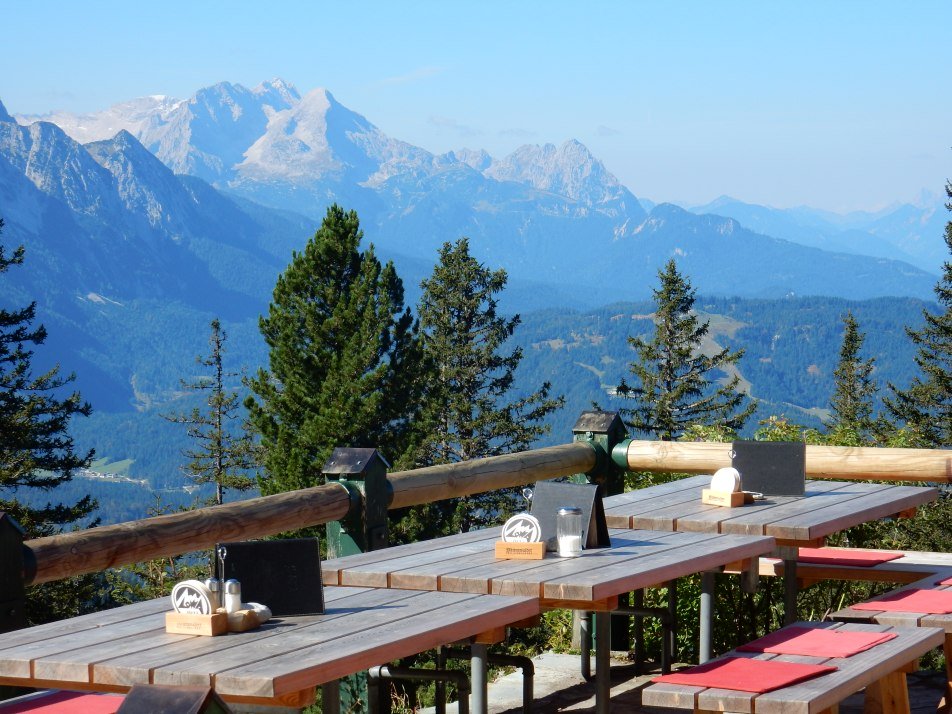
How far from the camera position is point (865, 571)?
4.52m

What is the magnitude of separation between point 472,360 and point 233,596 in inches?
1723

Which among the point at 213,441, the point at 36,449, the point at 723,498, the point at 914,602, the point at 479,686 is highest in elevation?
the point at 723,498

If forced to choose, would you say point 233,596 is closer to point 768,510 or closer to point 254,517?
point 254,517

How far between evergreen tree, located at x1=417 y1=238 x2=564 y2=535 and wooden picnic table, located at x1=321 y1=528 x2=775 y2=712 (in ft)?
127

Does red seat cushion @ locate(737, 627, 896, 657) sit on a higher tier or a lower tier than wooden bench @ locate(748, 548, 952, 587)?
higher

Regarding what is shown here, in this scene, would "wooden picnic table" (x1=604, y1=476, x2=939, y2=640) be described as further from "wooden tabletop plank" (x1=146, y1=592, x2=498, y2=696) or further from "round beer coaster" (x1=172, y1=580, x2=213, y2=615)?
"round beer coaster" (x1=172, y1=580, x2=213, y2=615)

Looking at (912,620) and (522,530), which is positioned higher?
(522,530)

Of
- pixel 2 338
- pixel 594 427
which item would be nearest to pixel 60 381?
pixel 2 338

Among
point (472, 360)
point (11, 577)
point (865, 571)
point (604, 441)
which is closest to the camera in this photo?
point (11, 577)

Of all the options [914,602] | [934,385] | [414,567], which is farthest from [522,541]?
[934,385]

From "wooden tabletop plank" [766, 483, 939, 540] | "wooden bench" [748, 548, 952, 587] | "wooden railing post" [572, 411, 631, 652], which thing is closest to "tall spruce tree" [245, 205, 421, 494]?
"wooden railing post" [572, 411, 631, 652]

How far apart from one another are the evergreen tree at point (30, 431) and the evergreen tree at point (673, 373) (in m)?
22.0

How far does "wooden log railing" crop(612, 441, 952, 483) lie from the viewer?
504cm

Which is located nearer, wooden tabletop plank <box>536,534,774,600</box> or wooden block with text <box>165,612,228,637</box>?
wooden block with text <box>165,612,228,637</box>
